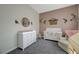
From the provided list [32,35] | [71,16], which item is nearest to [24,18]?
[32,35]

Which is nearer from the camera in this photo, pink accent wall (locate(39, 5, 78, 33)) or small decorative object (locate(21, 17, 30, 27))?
pink accent wall (locate(39, 5, 78, 33))

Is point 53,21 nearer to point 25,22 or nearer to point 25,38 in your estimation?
point 25,22

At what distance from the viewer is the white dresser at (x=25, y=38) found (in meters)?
1.77

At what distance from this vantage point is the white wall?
172 centimetres

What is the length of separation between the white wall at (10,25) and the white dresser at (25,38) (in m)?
0.11

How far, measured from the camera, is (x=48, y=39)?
1807 mm

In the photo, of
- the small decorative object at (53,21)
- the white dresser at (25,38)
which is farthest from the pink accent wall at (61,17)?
the white dresser at (25,38)

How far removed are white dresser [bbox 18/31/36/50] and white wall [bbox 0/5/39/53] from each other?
4.2 inches

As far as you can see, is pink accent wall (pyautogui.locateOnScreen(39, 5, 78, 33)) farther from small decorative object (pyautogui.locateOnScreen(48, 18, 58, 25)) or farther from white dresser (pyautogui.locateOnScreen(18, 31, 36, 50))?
white dresser (pyautogui.locateOnScreen(18, 31, 36, 50))

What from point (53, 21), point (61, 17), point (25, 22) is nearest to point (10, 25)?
point (25, 22)

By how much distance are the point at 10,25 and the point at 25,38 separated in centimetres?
46

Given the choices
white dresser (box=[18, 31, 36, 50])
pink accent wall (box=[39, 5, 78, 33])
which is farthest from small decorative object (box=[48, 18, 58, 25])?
white dresser (box=[18, 31, 36, 50])

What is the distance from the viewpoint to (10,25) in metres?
1.89

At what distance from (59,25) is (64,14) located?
24cm
